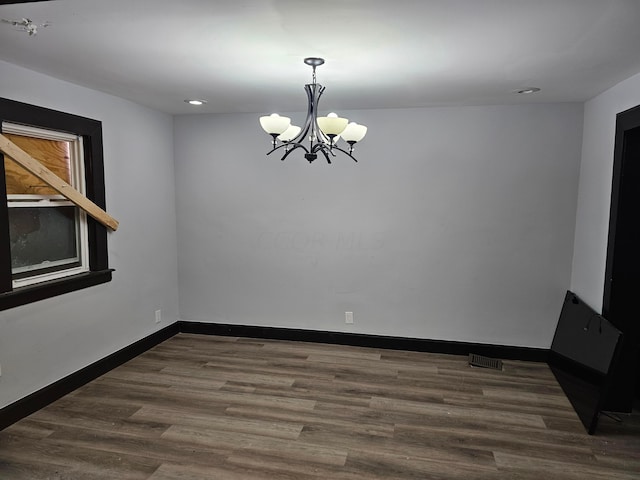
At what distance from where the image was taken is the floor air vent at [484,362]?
4074mm

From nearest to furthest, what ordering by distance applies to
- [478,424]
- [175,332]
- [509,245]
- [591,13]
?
[591,13] → [478,424] → [509,245] → [175,332]

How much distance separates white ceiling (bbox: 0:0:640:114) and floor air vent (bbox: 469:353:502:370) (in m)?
2.33

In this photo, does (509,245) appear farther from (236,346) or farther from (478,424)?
(236,346)

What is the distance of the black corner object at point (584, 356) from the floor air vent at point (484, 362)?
1.49 feet

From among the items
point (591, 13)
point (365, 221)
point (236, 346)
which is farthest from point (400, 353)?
point (591, 13)

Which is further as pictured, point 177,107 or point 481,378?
point 177,107

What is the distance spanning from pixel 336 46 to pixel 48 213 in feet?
8.21

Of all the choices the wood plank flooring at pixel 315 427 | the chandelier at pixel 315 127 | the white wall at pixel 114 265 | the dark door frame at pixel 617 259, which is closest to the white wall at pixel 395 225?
the white wall at pixel 114 265

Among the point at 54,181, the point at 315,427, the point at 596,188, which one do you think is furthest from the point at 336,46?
the point at 596,188

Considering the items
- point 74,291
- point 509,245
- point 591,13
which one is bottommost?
point 74,291

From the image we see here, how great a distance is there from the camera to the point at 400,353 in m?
4.42

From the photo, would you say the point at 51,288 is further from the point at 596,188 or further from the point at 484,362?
the point at 596,188

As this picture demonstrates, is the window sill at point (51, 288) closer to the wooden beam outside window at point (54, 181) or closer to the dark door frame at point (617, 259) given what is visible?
the wooden beam outside window at point (54, 181)

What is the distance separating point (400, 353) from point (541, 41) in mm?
3012
